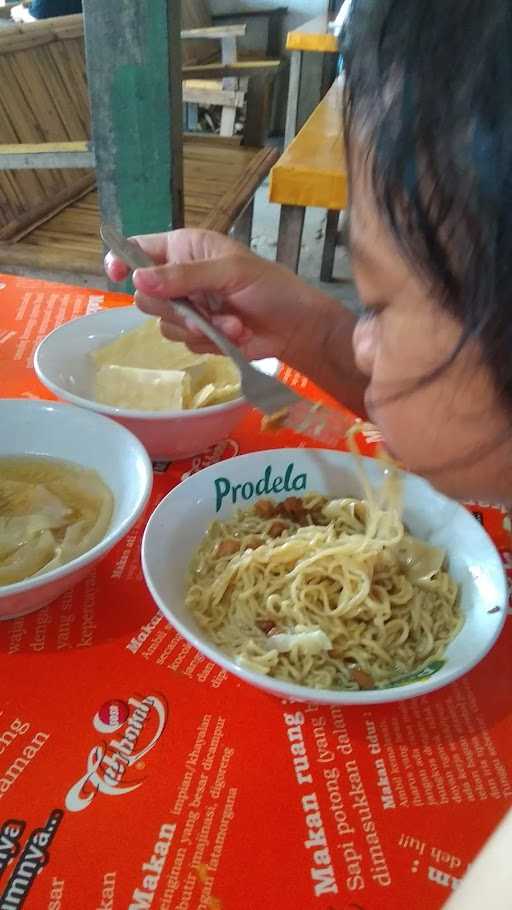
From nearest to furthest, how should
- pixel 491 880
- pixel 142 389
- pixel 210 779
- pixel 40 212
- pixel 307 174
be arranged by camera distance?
pixel 491 880 < pixel 210 779 < pixel 142 389 < pixel 307 174 < pixel 40 212

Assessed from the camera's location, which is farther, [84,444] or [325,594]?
[84,444]

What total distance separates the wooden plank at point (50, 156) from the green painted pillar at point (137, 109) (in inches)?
9.5

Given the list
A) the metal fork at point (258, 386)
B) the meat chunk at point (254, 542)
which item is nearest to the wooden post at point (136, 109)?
the metal fork at point (258, 386)

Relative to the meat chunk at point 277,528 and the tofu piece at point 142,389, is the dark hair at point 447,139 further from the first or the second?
the tofu piece at point 142,389

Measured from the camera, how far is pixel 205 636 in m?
0.69

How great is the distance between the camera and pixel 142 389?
957 millimetres

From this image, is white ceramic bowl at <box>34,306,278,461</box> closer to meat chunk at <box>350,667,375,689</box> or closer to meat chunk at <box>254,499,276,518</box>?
meat chunk at <box>254,499,276,518</box>

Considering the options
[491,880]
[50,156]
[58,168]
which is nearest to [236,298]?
[491,880]

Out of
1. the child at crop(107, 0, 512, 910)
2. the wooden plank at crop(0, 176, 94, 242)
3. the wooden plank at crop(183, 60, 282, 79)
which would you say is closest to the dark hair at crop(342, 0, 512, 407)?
the child at crop(107, 0, 512, 910)

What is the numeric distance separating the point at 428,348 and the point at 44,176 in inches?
104

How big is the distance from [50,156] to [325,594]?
5.48ft

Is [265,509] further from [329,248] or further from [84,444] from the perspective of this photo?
[329,248]

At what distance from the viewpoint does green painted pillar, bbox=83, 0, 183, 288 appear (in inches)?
56.4

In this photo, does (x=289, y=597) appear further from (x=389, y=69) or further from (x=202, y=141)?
(x=202, y=141)
